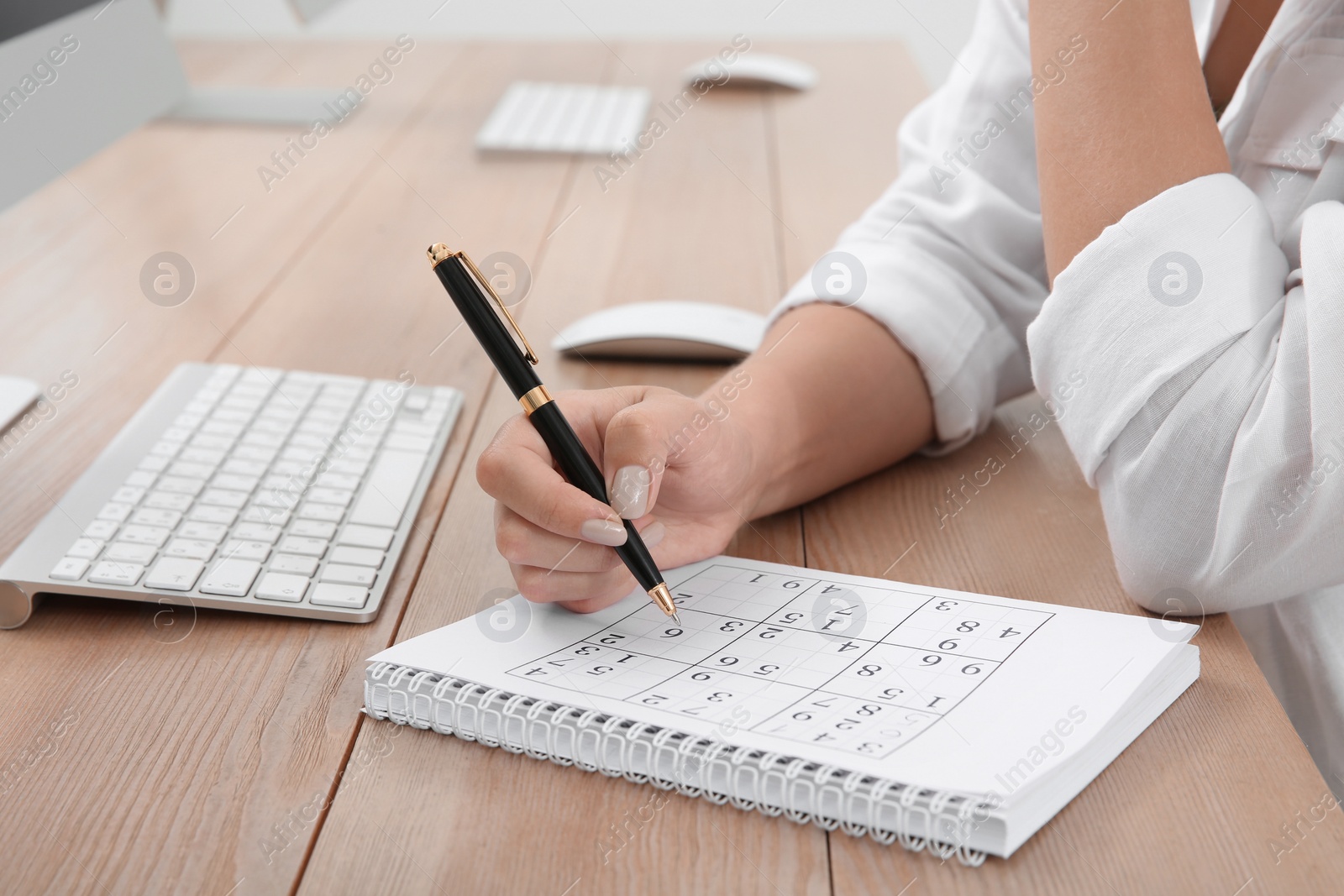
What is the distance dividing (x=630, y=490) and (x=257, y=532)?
0.24 m

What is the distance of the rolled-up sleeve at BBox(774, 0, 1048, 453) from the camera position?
Answer: 0.69 metres

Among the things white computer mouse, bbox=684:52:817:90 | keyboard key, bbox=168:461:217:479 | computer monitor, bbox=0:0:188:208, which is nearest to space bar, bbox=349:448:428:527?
keyboard key, bbox=168:461:217:479

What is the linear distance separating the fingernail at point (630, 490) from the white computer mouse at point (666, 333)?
314mm

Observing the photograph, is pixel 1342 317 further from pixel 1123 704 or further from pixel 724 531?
pixel 724 531

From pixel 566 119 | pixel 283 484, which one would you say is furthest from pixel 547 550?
pixel 566 119

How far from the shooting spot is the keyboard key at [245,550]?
1.88 feet

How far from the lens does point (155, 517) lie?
0.60m

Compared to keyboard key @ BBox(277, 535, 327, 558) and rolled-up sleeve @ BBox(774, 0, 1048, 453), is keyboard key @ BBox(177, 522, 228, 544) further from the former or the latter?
rolled-up sleeve @ BBox(774, 0, 1048, 453)

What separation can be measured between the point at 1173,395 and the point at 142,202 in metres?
1.11

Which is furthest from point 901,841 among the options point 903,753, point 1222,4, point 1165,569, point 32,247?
point 32,247

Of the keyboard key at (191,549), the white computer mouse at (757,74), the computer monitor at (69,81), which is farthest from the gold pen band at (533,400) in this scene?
the white computer mouse at (757,74)

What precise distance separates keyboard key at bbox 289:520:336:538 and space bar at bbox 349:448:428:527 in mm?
15

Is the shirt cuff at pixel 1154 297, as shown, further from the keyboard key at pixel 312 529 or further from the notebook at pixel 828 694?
the keyboard key at pixel 312 529

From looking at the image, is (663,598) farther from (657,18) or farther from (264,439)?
(657,18)
